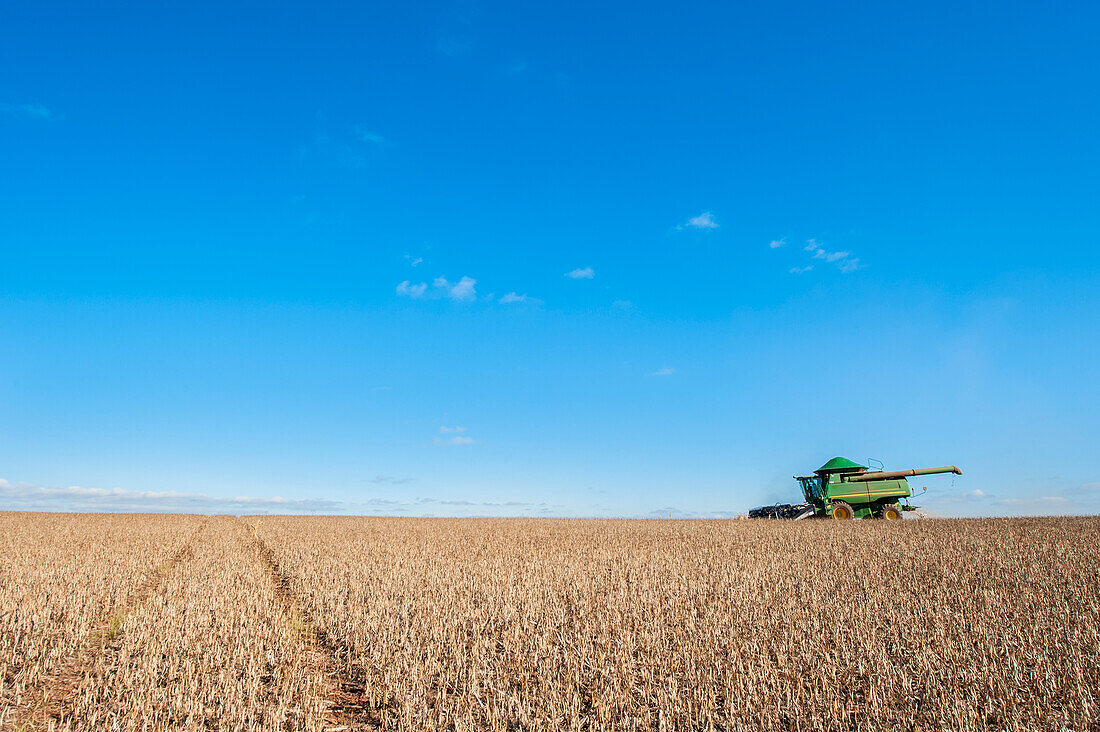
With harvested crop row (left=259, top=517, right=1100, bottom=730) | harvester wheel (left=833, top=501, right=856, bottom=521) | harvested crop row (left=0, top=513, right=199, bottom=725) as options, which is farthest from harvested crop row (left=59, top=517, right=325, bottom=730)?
harvester wheel (left=833, top=501, right=856, bottom=521)

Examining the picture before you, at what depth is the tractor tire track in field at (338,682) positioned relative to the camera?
5.12m

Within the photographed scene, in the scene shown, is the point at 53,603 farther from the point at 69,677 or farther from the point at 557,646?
the point at 557,646

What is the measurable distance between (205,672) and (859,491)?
2998cm

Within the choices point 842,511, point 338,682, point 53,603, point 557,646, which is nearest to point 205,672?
point 338,682

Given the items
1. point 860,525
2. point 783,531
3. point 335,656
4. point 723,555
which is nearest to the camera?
point 335,656

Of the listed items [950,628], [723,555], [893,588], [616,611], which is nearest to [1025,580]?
[893,588]

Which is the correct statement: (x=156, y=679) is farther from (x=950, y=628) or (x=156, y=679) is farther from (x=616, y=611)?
(x=950, y=628)

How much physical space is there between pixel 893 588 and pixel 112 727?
1064 centimetres

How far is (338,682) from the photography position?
19.8 feet

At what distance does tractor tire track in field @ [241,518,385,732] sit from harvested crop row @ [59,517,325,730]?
0.12 m

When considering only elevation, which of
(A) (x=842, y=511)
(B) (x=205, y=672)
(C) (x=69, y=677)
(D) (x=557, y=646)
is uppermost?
(A) (x=842, y=511)

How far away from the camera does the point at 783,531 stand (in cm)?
2291

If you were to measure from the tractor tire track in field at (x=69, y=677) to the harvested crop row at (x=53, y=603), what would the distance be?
0.07ft

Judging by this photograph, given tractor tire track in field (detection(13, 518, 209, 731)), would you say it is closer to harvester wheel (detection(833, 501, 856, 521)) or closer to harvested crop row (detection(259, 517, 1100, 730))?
harvested crop row (detection(259, 517, 1100, 730))
